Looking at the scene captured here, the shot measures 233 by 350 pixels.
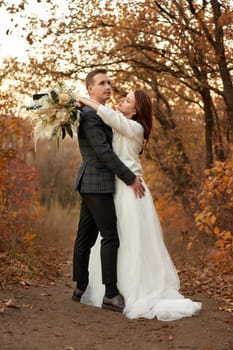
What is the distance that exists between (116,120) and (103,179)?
541mm

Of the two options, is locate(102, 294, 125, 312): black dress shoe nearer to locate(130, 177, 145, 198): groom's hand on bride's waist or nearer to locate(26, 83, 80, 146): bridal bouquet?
locate(130, 177, 145, 198): groom's hand on bride's waist

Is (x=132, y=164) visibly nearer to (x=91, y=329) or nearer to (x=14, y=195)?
(x=91, y=329)

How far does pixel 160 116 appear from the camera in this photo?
12523mm

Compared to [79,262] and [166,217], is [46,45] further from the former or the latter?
[79,262]

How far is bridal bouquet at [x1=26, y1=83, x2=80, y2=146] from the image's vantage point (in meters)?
5.48

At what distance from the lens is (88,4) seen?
31.6ft

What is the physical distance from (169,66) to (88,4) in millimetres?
1795

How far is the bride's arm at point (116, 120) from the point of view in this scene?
17.9 feet

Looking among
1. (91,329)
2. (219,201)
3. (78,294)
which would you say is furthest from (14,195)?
(91,329)

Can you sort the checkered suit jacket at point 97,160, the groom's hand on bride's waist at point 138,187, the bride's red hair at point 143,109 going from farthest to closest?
1. the bride's red hair at point 143,109
2. the groom's hand on bride's waist at point 138,187
3. the checkered suit jacket at point 97,160

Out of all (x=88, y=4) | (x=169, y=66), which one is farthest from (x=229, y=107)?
(x=88, y=4)

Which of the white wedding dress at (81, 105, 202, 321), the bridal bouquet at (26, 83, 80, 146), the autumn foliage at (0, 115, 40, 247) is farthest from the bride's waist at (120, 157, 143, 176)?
the autumn foliage at (0, 115, 40, 247)

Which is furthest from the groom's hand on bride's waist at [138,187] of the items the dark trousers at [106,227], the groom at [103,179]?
the dark trousers at [106,227]

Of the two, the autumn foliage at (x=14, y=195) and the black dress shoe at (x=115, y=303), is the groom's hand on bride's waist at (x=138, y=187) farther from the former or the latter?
the autumn foliage at (x=14, y=195)
